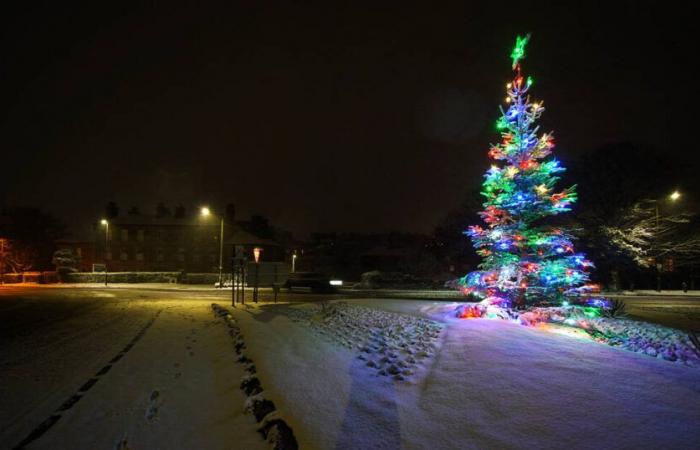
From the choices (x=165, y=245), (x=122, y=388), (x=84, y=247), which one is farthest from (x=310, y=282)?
(x=84, y=247)

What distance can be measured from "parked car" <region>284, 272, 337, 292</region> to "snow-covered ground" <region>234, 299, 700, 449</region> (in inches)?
932

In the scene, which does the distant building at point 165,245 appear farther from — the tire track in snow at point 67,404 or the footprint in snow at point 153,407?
the footprint in snow at point 153,407

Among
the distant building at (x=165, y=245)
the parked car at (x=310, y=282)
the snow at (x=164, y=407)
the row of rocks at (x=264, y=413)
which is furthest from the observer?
the distant building at (x=165, y=245)

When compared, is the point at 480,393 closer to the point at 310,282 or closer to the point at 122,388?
the point at 122,388

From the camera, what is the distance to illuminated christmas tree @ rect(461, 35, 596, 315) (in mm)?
14062

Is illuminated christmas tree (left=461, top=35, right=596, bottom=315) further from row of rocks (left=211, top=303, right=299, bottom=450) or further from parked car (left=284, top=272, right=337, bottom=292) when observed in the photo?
parked car (left=284, top=272, right=337, bottom=292)

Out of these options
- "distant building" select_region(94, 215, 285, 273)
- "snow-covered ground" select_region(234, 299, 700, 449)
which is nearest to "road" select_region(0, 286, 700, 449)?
"snow-covered ground" select_region(234, 299, 700, 449)

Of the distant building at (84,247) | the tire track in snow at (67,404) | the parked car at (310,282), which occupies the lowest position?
the tire track in snow at (67,404)

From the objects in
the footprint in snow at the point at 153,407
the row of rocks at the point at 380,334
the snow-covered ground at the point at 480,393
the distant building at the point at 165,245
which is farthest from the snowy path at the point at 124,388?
the distant building at the point at 165,245

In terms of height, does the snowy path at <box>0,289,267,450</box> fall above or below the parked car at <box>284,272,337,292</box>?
below

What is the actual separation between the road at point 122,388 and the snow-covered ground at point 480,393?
Result: 72cm

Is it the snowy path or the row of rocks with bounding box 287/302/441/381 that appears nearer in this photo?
the snowy path

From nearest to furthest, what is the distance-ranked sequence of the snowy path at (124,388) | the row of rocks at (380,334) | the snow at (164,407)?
1. the snow at (164,407)
2. the snowy path at (124,388)
3. the row of rocks at (380,334)

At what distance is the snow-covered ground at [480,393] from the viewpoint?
462 cm
